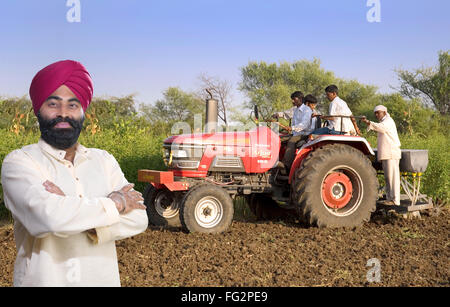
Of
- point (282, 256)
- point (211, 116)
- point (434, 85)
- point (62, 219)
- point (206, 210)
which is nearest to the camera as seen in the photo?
point (62, 219)

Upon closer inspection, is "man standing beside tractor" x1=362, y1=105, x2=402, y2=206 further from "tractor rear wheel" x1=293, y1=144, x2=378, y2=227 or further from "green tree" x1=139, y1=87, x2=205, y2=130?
"green tree" x1=139, y1=87, x2=205, y2=130

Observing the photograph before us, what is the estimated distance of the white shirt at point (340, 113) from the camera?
695 centimetres

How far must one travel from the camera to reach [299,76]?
3428 cm

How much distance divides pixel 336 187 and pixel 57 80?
5.58m

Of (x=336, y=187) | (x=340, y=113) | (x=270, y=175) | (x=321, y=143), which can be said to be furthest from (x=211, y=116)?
(x=336, y=187)

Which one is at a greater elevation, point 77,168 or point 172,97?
point 172,97

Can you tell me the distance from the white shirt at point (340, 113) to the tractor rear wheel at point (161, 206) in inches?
100

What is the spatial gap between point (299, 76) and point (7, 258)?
30.8 metres

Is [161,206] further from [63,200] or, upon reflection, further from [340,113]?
[63,200]

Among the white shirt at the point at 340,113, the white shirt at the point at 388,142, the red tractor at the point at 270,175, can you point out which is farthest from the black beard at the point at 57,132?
the white shirt at the point at 388,142

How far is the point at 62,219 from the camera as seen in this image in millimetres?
1588
